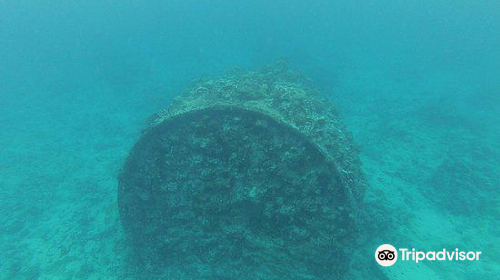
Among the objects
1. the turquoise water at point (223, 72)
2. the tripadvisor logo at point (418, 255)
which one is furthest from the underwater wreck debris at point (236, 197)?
the tripadvisor logo at point (418, 255)

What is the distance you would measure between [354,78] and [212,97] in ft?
38.9

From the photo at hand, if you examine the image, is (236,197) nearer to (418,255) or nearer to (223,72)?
(418,255)

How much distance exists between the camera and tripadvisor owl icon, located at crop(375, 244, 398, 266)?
6398 millimetres

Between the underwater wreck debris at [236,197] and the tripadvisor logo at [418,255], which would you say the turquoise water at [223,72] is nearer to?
the tripadvisor logo at [418,255]

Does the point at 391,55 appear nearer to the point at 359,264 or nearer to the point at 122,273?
the point at 359,264

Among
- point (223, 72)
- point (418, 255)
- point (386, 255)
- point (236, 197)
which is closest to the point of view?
point (236, 197)

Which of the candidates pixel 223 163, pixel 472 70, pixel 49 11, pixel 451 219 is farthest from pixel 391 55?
pixel 49 11

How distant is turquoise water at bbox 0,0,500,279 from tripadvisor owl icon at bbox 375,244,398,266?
0.14 m

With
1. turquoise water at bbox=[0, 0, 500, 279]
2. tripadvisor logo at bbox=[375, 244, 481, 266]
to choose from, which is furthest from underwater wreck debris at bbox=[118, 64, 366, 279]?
tripadvisor logo at bbox=[375, 244, 481, 266]

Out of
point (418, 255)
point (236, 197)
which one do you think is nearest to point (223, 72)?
point (236, 197)

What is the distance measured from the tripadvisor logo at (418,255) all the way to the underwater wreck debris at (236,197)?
5.74 ft

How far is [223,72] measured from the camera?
15.8 metres

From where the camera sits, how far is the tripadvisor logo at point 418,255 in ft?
21.4

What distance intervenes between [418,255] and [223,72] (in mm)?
11839
